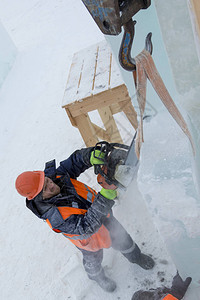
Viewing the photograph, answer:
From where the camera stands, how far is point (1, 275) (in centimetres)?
345

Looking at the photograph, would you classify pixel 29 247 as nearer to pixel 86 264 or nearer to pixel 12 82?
pixel 86 264

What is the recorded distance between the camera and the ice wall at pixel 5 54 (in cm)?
853

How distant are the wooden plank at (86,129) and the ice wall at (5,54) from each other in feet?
19.9

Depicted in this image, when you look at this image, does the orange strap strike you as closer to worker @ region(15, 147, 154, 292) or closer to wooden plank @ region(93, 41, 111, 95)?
worker @ region(15, 147, 154, 292)

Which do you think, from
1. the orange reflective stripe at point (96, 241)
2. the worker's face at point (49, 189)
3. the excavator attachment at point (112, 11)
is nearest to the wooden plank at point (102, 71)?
the worker's face at point (49, 189)

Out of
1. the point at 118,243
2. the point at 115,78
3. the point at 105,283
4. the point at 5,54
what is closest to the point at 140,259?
the point at 118,243

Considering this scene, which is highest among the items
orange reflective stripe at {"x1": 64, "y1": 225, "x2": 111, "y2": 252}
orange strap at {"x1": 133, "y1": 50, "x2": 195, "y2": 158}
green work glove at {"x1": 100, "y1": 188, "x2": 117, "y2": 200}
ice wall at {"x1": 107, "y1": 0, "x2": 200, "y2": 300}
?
orange strap at {"x1": 133, "y1": 50, "x2": 195, "y2": 158}

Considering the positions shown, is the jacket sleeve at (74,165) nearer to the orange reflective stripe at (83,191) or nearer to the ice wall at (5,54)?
the orange reflective stripe at (83,191)

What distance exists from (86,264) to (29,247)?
1306 millimetres

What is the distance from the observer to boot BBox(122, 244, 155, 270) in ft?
8.11

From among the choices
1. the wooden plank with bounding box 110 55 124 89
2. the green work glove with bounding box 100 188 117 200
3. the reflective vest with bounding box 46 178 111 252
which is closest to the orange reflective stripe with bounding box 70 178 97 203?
the reflective vest with bounding box 46 178 111 252

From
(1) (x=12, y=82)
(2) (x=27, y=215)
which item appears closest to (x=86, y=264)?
(2) (x=27, y=215)

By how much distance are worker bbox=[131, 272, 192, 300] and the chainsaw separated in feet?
2.35

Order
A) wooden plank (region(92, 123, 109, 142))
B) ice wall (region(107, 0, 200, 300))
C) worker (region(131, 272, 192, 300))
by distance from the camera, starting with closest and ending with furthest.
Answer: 1. ice wall (region(107, 0, 200, 300))
2. worker (region(131, 272, 192, 300))
3. wooden plank (region(92, 123, 109, 142))
